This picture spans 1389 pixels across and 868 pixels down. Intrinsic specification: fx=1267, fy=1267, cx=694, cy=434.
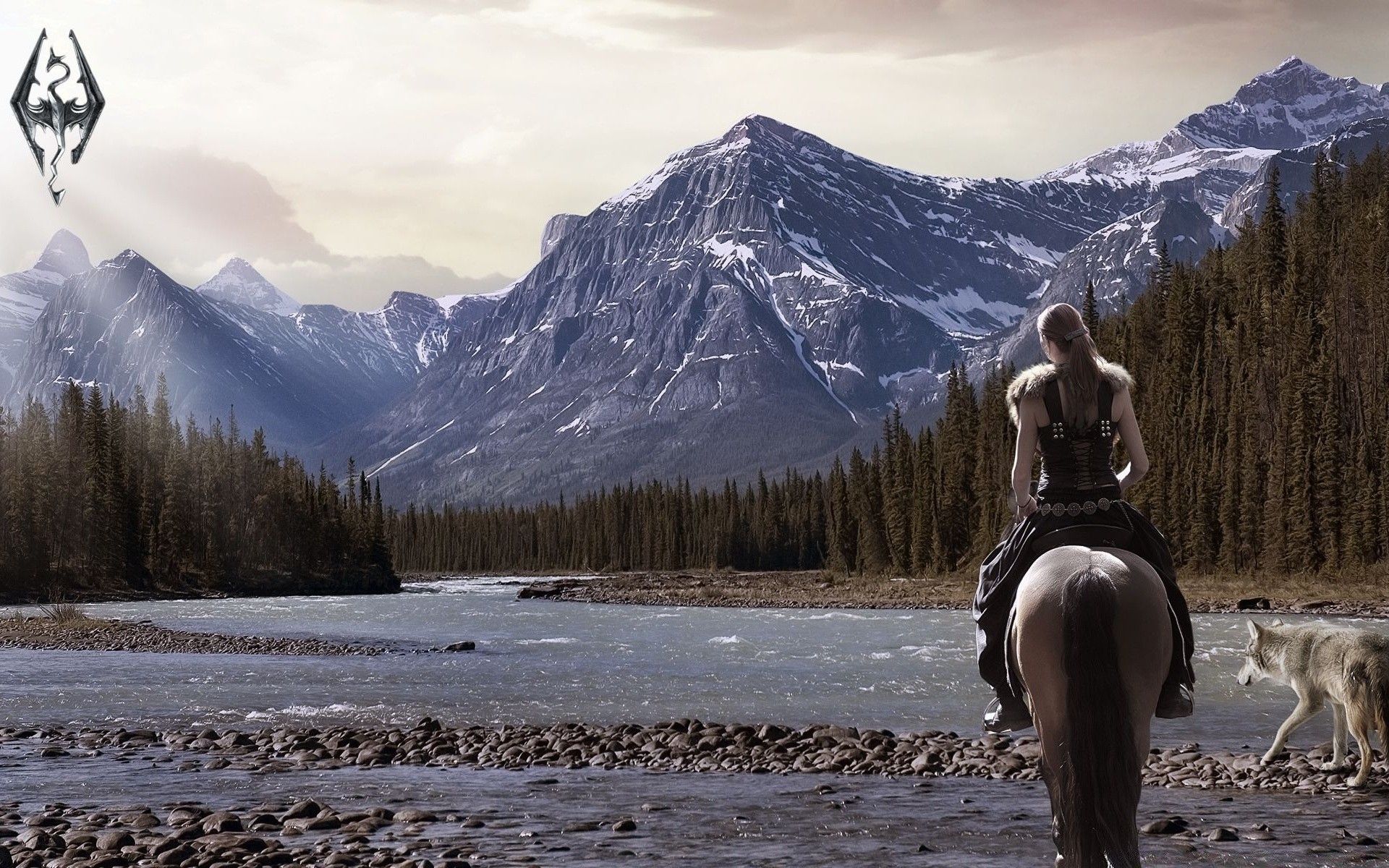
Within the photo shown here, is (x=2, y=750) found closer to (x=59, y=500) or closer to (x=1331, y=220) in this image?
(x=59, y=500)

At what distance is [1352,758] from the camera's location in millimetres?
17688

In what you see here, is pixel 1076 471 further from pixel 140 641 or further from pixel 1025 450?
pixel 140 641

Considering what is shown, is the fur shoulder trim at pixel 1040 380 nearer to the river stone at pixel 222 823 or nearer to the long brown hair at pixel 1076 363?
the long brown hair at pixel 1076 363

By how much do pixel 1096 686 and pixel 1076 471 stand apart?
1.51 meters

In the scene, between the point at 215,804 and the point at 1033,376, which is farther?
the point at 215,804

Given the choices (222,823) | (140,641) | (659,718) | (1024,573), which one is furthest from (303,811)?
(140,641)

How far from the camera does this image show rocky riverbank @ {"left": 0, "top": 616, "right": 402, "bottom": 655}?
49875 mm

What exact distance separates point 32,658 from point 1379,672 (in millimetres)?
45267

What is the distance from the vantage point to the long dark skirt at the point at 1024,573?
7.84 m

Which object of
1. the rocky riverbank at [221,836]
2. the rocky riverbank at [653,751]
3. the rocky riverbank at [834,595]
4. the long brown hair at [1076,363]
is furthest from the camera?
the rocky riverbank at [834,595]

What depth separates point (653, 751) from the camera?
70.4ft

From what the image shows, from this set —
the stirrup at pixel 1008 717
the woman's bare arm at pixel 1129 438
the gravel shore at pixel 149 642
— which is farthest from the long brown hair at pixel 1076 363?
the gravel shore at pixel 149 642

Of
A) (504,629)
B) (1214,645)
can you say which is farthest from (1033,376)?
(504,629)

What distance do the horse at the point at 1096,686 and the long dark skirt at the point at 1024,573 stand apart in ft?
1.53
